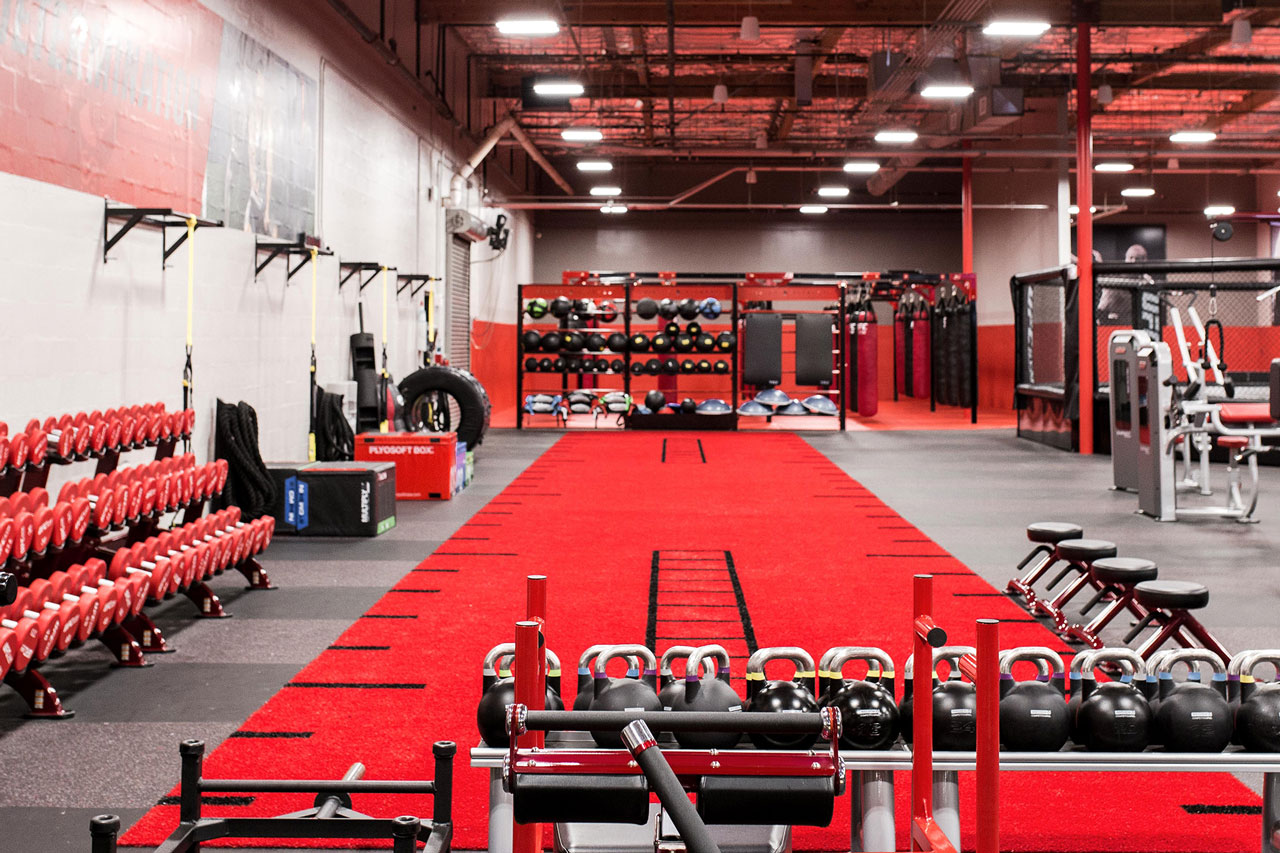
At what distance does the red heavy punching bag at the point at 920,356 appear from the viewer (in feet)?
70.5

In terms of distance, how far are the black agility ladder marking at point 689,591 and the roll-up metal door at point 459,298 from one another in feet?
32.3

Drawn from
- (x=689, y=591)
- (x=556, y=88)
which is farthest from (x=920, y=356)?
(x=689, y=591)

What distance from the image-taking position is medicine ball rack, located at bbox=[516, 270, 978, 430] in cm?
1575

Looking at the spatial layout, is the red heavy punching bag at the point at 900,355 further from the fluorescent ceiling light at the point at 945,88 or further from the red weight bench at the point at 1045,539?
the red weight bench at the point at 1045,539

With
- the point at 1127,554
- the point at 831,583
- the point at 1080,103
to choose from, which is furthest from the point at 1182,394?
the point at 1080,103

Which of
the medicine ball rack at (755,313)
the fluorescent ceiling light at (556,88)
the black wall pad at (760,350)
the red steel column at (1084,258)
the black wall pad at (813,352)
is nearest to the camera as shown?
the red steel column at (1084,258)

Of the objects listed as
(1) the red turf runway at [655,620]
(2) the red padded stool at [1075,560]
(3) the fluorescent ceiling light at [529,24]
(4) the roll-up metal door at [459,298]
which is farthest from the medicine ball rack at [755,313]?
(2) the red padded stool at [1075,560]

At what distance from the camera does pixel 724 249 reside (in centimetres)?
2467

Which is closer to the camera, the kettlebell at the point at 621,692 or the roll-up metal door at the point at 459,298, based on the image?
the kettlebell at the point at 621,692

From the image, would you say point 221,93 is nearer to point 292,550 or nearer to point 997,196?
point 292,550

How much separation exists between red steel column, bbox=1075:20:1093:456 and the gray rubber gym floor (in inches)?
45.5

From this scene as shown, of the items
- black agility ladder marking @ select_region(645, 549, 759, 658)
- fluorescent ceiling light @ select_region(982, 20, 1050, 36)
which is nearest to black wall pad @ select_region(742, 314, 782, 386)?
fluorescent ceiling light @ select_region(982, 20, 1050, 36)

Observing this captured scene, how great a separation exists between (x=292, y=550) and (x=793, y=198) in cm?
1903

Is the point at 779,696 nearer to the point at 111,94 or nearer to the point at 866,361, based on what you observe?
the point at 111,94
